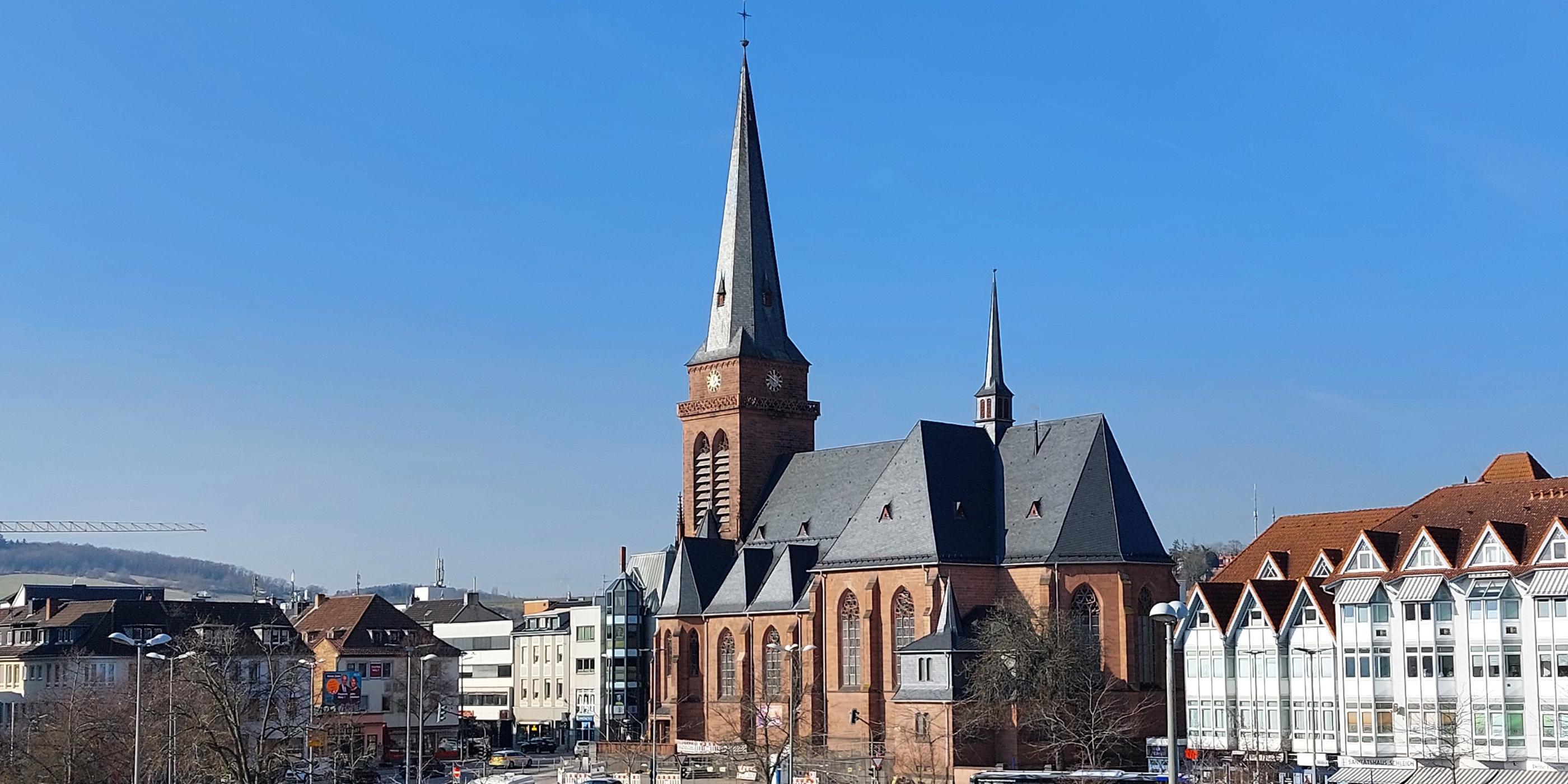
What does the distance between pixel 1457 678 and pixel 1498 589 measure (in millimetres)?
3593

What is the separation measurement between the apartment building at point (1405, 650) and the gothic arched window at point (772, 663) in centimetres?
2292

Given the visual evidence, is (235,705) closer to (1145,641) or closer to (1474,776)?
(1474,776)

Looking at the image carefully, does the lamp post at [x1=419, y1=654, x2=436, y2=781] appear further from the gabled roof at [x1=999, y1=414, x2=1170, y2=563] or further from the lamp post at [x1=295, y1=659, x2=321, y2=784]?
the gabled roof at [x1=999, y1=414, x2=1170, y2=563]

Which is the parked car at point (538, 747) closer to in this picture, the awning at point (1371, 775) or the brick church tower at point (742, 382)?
the brick church tower at point (742, 382)

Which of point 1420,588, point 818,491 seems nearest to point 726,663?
point 818,491

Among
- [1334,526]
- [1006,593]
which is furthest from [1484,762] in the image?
[1006,593]

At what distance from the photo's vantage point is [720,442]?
349ft

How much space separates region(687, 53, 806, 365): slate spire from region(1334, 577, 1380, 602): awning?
4110cm

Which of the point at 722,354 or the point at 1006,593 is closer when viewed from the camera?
the point at 1006,593

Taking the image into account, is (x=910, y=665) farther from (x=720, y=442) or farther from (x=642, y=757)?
(x=720, y=442)

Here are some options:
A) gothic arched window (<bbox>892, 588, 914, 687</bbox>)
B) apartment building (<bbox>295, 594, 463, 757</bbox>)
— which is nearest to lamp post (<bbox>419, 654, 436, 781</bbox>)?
apartment building (<bbox>295, 594, 463, 757</bbox>)

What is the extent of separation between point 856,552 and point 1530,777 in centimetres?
3345

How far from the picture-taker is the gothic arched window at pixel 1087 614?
81.7m

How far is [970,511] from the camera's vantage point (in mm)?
86500
